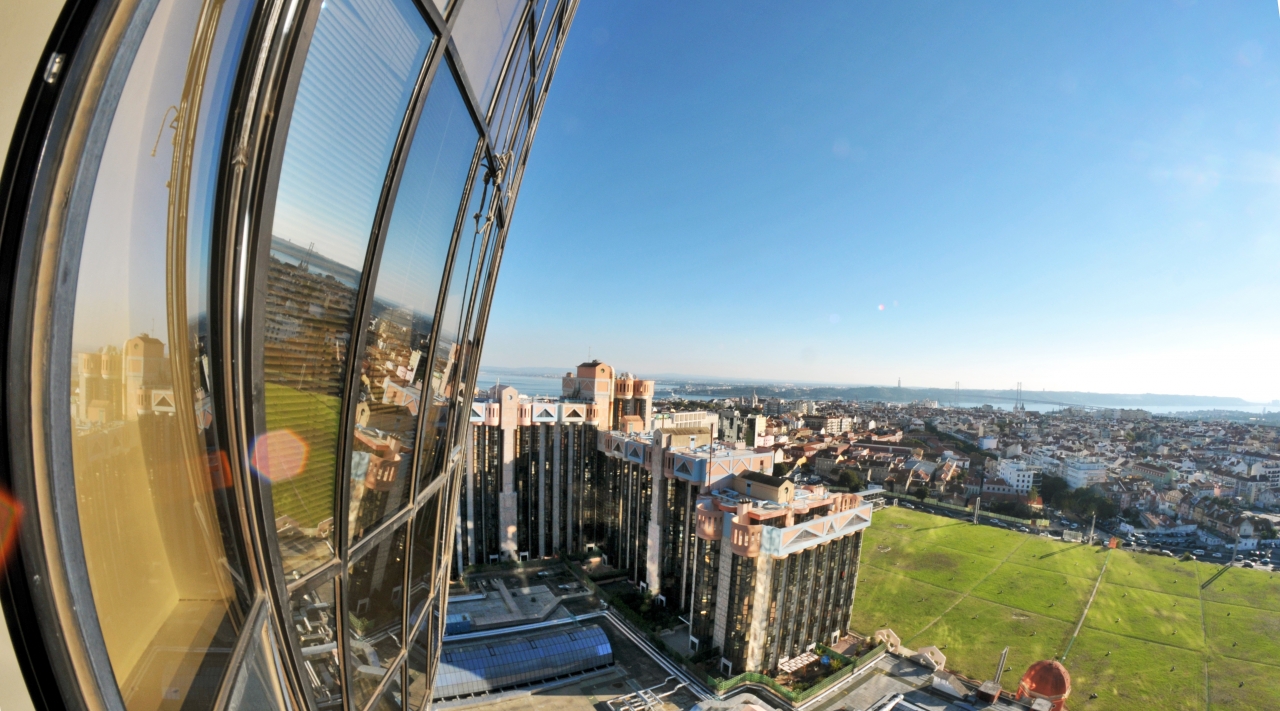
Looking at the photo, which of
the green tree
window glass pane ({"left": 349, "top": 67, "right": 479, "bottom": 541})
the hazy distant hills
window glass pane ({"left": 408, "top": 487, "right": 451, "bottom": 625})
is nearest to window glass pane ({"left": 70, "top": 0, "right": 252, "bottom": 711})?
window glass pane ({"left": 349, "top": 67, "right": 479, "bottom": 541})

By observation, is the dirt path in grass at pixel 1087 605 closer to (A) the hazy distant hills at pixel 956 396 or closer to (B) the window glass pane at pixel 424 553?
(B) the window glass pane at pixel 424 553

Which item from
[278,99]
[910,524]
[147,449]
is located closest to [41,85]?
[278,99]

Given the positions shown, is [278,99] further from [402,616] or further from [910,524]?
[910,524]

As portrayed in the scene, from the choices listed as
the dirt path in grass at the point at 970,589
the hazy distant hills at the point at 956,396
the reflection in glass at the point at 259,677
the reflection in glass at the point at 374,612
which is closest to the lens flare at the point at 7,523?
the reflection in glass at the point at 259,677

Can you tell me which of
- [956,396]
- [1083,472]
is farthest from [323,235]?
[956,396]

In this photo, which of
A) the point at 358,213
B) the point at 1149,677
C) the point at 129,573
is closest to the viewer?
the point at 129,573

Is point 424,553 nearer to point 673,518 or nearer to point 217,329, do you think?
point 217,329

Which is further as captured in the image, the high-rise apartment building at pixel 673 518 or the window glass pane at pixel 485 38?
the high-rise apartment building at pixel 673 518
